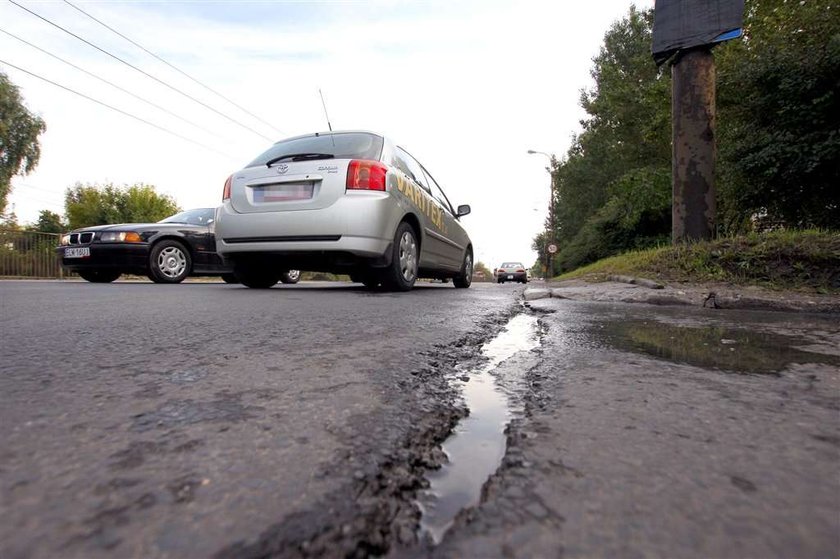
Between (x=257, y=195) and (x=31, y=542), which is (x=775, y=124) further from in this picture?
(x=31, y=542)

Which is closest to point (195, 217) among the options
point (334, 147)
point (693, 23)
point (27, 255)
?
point (334, 147)

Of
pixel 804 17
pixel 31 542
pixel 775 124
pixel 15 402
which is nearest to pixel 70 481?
pixel 31 542

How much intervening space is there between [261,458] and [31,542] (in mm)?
279

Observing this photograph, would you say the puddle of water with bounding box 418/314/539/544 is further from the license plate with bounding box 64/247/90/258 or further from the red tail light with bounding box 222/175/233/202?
the license plate with bounding box 64/247/90/258

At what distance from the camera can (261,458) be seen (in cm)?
72

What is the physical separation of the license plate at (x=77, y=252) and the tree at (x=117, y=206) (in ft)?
105

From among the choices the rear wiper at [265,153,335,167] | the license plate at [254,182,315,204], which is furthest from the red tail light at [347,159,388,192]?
the license plate at [254,182,315,204]

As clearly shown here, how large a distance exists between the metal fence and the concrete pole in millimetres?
14687

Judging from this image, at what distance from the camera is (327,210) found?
4285mm

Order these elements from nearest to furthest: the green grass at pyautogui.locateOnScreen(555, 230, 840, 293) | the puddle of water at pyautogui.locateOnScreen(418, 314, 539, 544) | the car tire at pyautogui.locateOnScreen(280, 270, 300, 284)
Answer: the puddle of water at pyautogui.locateOnScreen(418, 314, 539, 544)
the green grass at pyautogui.locateOnScreen(555, 230, 840, 293)
the car tire at pyautogui.locateOnScreen(280, 270, 300, 284)

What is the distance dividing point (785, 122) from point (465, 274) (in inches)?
250

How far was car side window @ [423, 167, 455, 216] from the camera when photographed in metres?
6.12

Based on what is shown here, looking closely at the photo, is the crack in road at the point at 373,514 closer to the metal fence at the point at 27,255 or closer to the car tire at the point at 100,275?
the car tire at the point at 100,275

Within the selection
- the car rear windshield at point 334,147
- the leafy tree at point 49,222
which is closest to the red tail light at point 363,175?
the car rear windshield at point 334,147
